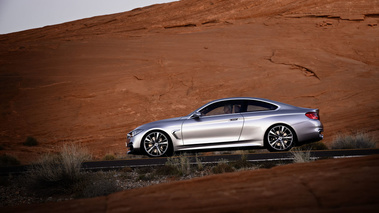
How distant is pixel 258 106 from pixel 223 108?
96cm

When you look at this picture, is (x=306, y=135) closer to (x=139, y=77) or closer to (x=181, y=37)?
(x=139, y=77)

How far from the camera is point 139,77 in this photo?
27.1 metres

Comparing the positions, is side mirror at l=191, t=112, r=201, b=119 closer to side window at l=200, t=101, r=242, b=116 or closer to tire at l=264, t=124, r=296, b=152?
side window at l=200, t=101, r=242, b=116

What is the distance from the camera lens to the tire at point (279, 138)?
409 inches

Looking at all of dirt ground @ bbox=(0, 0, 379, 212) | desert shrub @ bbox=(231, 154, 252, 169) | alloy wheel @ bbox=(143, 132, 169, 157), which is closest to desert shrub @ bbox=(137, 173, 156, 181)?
desert shrub @ bbox=(231, 154, 252, 169)

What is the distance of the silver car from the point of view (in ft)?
33.9

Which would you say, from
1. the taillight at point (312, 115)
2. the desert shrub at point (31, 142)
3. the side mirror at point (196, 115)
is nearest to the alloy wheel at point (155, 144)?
the side mirror at point (196, 115)

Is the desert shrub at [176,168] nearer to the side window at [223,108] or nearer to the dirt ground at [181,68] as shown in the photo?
the side window at [223,108]

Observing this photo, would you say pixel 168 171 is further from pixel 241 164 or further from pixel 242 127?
pixel 242 127

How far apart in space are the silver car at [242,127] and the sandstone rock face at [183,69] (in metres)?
10.6

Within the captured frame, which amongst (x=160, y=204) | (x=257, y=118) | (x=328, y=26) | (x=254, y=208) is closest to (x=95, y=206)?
(x=160, y=204)

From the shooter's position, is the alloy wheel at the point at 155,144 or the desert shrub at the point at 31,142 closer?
the alloy wheel at the point at 155,144

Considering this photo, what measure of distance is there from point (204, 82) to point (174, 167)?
18.1 metres

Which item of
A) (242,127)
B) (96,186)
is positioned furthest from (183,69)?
(96,186)
